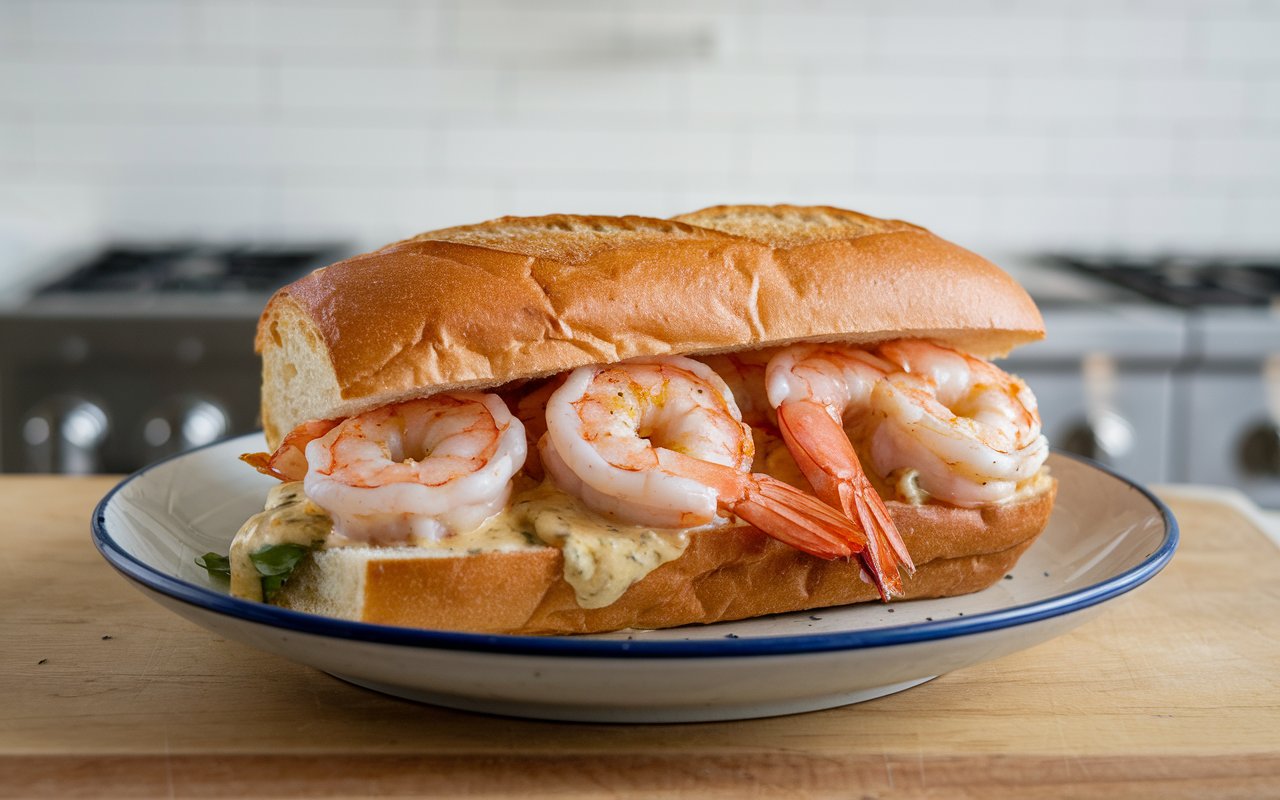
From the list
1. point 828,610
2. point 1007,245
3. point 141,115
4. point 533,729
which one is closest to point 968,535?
point 828,610

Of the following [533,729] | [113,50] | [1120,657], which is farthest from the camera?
[113,50]

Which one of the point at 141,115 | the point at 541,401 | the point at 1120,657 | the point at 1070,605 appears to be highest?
the point at 141,115

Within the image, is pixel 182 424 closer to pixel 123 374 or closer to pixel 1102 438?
pixel 123 374

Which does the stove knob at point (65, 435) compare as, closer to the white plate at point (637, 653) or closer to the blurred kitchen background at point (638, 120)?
the blurred kitchen background at point (638, 120)

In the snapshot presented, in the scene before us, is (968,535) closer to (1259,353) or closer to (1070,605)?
(1070,605)

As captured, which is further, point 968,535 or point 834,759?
point 968,535

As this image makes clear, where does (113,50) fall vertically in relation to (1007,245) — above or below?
above

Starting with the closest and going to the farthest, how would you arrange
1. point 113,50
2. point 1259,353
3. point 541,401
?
point 541,401
point 1259,353
point 113,50
